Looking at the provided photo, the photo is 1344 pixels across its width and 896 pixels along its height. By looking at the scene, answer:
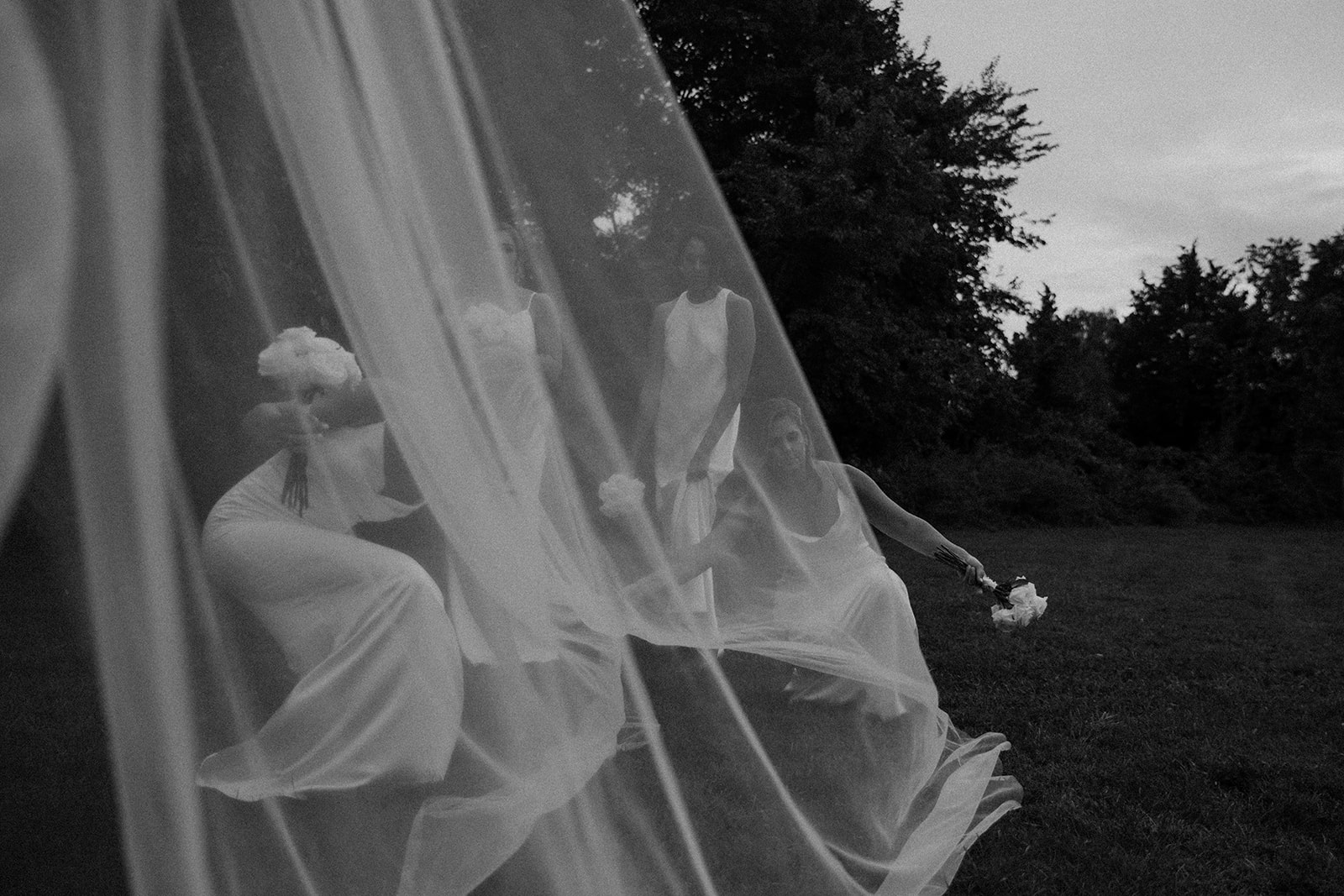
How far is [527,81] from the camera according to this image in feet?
7.54

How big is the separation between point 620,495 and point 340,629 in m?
0.67

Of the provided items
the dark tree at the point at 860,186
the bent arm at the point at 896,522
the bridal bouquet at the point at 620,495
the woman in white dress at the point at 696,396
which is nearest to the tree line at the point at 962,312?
the dark tree at the point at 860,186

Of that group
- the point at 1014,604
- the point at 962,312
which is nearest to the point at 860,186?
the point at 962,312

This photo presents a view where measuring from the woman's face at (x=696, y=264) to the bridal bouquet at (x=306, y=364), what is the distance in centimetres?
92

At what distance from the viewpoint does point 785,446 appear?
2.84m

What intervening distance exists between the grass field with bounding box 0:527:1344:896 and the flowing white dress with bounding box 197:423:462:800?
321 millimetres

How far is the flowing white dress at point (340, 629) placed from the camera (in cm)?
197

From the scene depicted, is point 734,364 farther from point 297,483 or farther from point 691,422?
point 297,483

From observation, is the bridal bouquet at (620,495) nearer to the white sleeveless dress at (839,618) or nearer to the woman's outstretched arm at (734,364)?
the woman's outstretched arm at (734,364)

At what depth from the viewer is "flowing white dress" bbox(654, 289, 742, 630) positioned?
8.25 feet

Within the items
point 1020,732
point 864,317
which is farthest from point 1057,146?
point 1020,732

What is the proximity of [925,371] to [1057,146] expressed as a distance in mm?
9040

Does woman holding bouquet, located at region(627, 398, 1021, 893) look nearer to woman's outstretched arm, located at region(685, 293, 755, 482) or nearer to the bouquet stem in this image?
woman's outstretched arm, located at region(685, 293, 755, 482)

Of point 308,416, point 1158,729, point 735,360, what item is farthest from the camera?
point 1158,729
